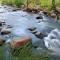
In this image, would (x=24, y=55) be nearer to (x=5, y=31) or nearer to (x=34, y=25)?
(x=5, y=31)

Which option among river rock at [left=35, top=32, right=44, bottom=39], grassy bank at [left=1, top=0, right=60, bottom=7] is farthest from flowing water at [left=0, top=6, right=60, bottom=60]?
grassy bank at [left=1, top=0, right=60, bottom=7]

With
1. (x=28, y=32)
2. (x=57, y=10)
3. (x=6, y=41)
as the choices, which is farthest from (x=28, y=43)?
(x=57, y=10)

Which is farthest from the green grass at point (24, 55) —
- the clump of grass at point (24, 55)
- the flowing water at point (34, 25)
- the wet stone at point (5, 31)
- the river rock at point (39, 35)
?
the wet stone at point (5, 31)

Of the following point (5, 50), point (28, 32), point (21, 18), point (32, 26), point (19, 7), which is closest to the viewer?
point (5, 50)

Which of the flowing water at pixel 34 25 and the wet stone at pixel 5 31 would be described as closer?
the flowing water at pixel 34 25

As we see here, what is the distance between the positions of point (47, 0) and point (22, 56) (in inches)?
217

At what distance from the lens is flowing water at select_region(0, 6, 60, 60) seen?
5559 millimetres

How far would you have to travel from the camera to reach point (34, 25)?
7363 millimetres

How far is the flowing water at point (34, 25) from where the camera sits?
5.56 meters

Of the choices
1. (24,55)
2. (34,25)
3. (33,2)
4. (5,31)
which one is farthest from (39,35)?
(33,2)

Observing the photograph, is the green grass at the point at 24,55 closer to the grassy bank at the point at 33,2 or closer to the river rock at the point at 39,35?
the river rock at the point at 39,35

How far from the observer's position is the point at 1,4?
36.6 ft

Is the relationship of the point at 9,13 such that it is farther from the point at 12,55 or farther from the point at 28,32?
the point at 12,55

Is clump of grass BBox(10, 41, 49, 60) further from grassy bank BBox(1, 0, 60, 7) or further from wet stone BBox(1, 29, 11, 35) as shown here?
grassy bank BBox(1, 0, 60, 7)
